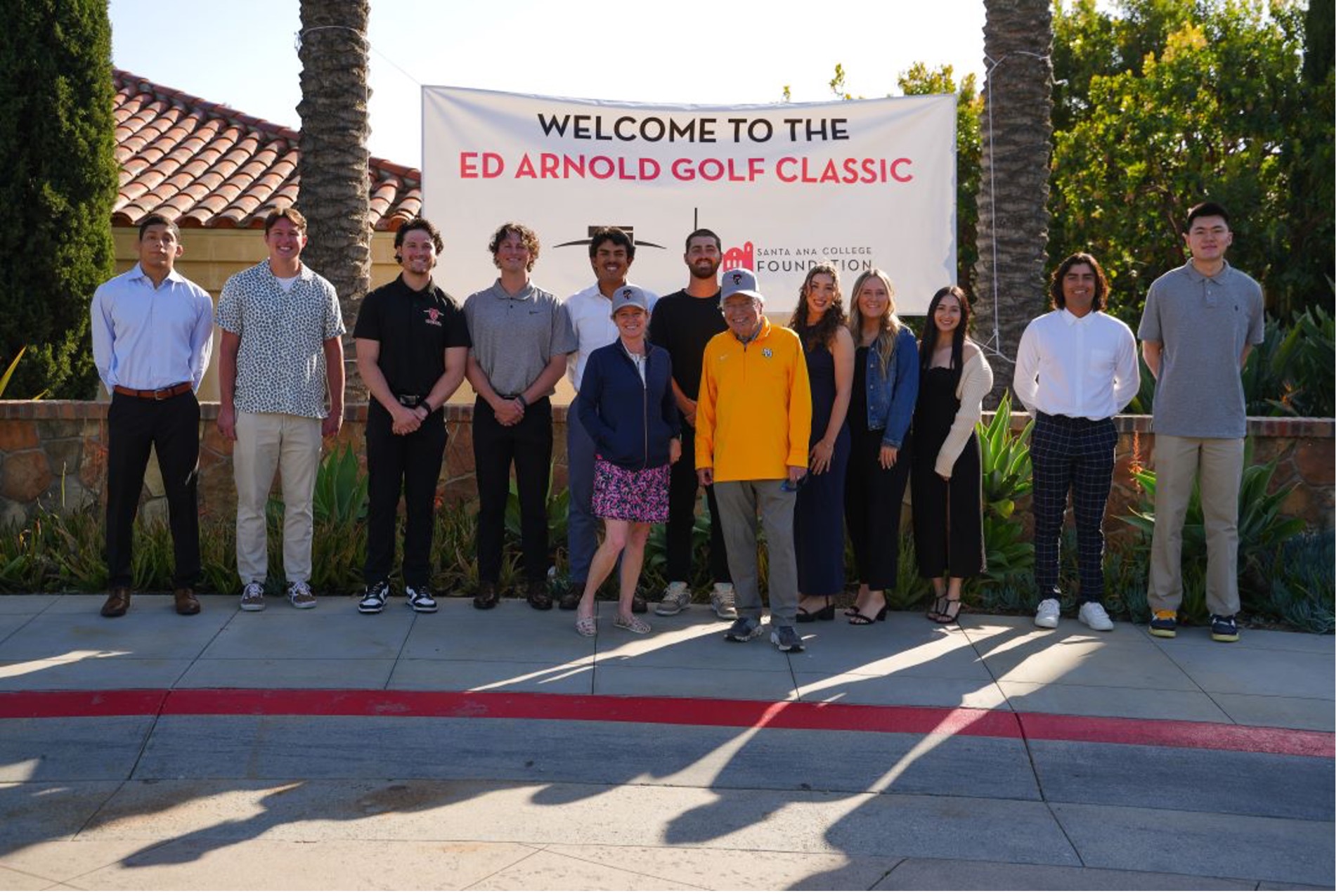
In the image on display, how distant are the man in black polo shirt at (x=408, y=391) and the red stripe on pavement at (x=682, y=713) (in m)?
1.51

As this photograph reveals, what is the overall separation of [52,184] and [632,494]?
7.82 metres

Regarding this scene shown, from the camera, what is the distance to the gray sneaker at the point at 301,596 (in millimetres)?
7742

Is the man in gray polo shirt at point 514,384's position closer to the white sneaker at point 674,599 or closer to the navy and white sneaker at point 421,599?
the navy and white sneaker at point 421,599

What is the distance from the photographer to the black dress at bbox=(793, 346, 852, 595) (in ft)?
24.1

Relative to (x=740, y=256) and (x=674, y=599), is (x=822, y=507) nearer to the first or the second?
(x=674, y=599)

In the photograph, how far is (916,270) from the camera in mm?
10414

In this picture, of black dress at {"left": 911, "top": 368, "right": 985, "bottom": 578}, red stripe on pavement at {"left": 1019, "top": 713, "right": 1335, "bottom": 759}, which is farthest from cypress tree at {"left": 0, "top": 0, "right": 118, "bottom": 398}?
red stripe on pavement at {"left": 1019, "top": 713, "right": 1335, "bottom": 759}

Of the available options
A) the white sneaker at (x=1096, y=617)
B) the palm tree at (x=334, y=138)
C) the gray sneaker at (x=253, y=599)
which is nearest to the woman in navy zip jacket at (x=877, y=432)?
the white sneaker at (x=1096, y=617)

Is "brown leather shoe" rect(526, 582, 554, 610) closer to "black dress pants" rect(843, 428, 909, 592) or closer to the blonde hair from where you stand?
"black dress pants" rect(843, 428, 909, 592)

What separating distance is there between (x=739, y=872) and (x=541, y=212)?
21.7 feet

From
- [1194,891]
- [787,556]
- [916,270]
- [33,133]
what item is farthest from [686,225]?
[1194,891]

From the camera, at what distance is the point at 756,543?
727 cm

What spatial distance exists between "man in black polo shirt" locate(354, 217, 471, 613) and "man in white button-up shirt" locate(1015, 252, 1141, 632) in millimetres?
3190

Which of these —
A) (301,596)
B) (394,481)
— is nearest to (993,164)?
(394,481)
